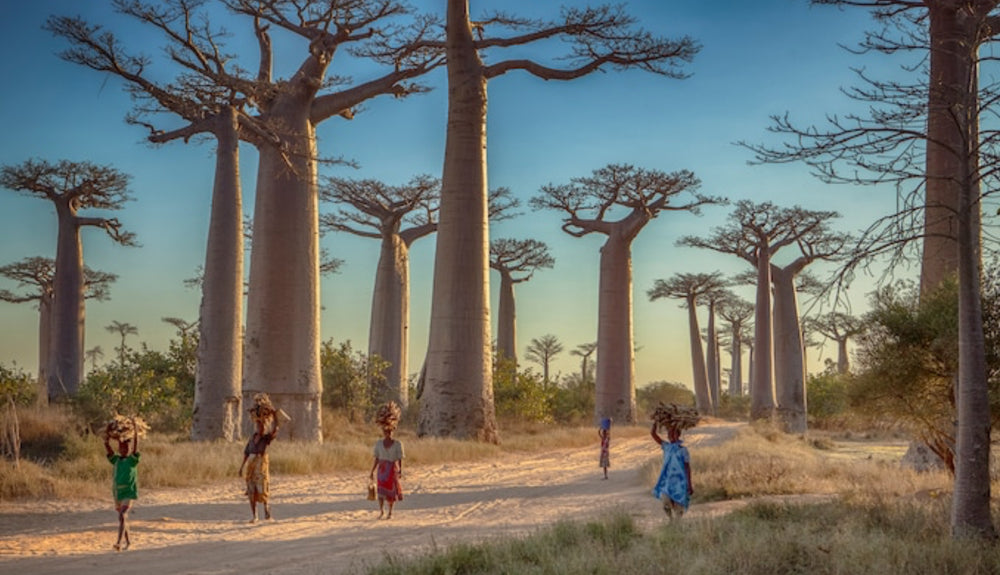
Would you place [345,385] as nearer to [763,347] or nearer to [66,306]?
[66,306]

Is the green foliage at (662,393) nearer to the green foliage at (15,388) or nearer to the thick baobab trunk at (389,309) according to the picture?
the thick baobab trunk at (389,309)

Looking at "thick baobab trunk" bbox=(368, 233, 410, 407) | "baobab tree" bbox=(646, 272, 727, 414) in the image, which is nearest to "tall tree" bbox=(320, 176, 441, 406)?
"thick baobab trunk" bbox=(368, 233, 410, 407)

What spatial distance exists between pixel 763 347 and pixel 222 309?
18827 millimetres

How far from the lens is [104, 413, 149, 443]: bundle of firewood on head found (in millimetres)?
6734

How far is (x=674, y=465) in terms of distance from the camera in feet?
24.2

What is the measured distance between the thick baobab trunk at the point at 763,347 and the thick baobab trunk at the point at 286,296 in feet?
55.0

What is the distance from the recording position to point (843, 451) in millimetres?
20516

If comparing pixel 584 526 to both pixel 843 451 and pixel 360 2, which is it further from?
pixel 843 451

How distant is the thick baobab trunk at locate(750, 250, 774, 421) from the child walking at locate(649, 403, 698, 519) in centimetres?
2114

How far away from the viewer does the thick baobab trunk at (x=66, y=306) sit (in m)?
23.8

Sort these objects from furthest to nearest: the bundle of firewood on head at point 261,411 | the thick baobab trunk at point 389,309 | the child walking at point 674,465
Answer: the thick baobab trunk at point 389,309
the bundle of firewood on head at point 261,411
the child walking at point 674,465

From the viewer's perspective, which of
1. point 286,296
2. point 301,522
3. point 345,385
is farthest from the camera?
point 345,385

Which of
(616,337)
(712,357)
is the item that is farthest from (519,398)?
(712,357)

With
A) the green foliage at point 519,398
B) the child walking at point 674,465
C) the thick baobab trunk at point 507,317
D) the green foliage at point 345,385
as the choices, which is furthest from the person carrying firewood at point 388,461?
the thick baobab trunk at point 507,317
